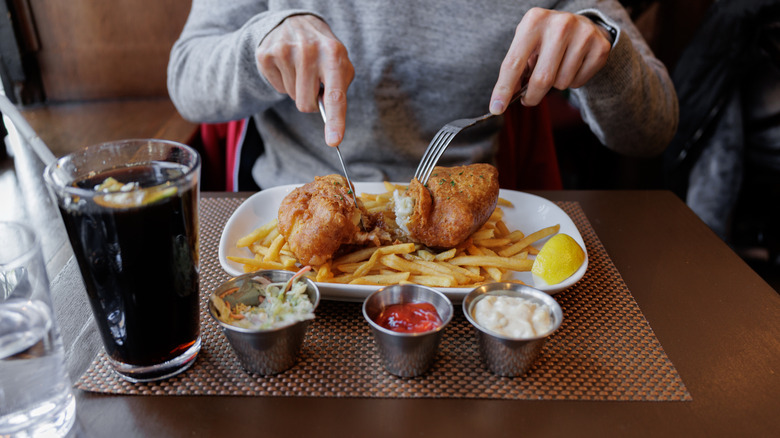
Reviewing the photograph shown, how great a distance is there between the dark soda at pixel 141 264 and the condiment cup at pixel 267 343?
0.09 meters

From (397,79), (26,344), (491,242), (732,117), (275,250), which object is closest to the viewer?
(26,344)

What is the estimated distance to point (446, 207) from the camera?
5.15ft

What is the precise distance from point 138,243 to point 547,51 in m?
1.31

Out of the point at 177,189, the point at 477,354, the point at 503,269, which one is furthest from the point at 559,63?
the point at 177,189

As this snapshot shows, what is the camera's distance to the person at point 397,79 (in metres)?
1.92

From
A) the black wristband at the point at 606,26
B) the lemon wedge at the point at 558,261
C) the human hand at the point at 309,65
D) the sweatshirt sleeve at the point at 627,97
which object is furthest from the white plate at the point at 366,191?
the black wristband at the point at 606,26

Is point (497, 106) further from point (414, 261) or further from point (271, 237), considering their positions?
point (271, 237)

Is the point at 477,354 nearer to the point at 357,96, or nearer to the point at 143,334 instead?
the point at 143,334

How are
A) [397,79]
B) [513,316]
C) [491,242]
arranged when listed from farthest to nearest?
[397,79]
[491,242]
[513,316]

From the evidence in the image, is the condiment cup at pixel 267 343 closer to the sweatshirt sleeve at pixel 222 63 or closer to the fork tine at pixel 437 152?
the fork tine at pixel 437 152

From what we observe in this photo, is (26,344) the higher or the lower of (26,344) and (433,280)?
the higher

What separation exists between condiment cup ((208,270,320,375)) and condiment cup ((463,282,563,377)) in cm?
37

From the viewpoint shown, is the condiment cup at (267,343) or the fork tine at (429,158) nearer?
the condiment cup at (267,343)

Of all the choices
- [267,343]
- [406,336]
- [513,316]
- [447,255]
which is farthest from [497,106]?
[267,343]
